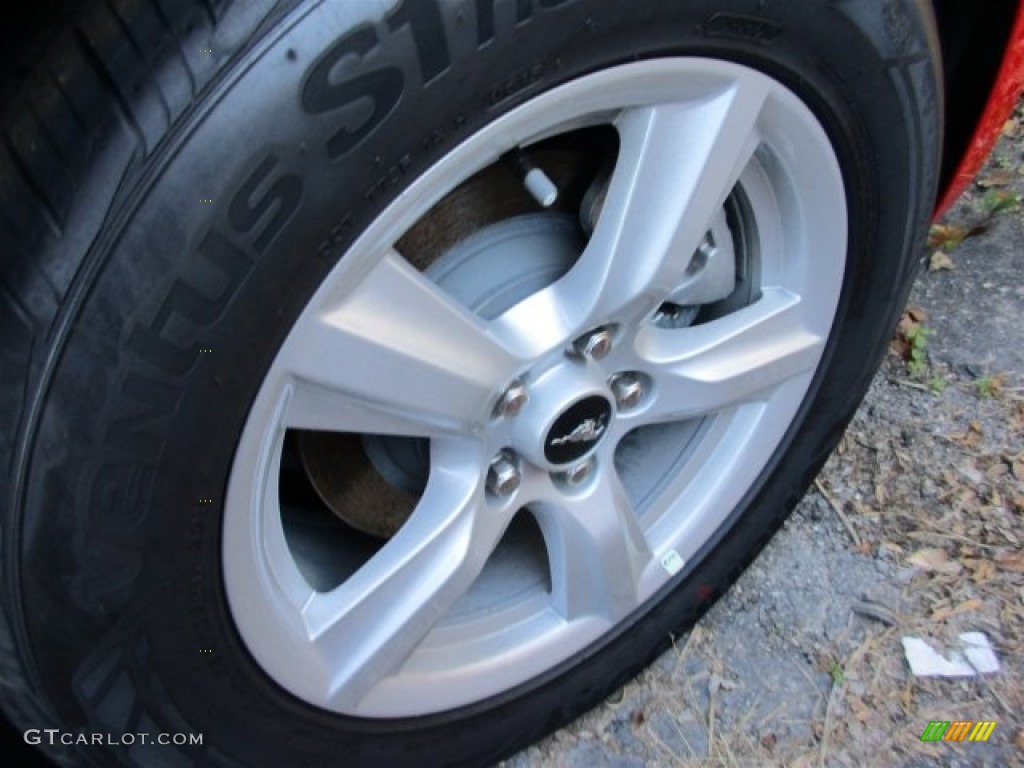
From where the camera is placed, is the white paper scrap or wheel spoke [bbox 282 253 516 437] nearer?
wheel spoke [bbox 282 253 516 437]

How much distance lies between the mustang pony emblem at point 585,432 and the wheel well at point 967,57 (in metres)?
0.75

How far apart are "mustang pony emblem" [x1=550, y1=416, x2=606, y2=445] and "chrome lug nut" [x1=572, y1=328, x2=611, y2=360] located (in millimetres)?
86

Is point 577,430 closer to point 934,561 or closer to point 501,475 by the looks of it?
→ point 501,475

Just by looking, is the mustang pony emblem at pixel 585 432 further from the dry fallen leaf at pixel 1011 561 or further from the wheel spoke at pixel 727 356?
the dry fallen leaf at pixel 1011 561

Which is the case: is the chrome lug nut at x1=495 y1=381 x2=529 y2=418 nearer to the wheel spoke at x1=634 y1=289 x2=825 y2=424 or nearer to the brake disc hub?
the brake disc hub

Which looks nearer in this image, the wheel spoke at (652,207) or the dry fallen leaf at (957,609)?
the wheel spoke at (652,207)

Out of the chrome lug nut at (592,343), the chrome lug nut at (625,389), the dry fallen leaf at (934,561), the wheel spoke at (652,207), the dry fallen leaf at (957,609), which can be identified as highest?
the wheel spoke at (652,207)

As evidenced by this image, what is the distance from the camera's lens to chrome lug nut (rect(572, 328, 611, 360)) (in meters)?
1.38

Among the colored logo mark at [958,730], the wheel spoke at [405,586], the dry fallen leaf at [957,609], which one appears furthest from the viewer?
the dry fallen leaf at [957,609]

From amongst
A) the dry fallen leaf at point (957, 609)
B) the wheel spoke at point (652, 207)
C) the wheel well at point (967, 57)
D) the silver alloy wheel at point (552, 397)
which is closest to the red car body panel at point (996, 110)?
the wheel well at point (967, 57)

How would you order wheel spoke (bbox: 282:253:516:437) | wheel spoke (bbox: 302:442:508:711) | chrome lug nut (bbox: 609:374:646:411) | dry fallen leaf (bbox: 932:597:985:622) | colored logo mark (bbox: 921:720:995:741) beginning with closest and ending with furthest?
wheel spoke (bbox: 282:253:516:437), wheel spoke (bbox: 302:442:508:711), chrome lug nut (bbox: 609:374:646:411), colored logo mark (bbox: 921:720:995:741), dry fallen leaf (bbox: 932:597:985:622)

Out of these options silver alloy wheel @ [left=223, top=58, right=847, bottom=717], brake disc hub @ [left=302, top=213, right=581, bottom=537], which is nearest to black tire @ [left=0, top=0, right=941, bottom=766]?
silver alloy wheel @ [left=223, top=58, right=847, bottom=717]

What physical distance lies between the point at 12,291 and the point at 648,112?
0.66 metres

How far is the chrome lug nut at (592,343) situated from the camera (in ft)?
4.52
